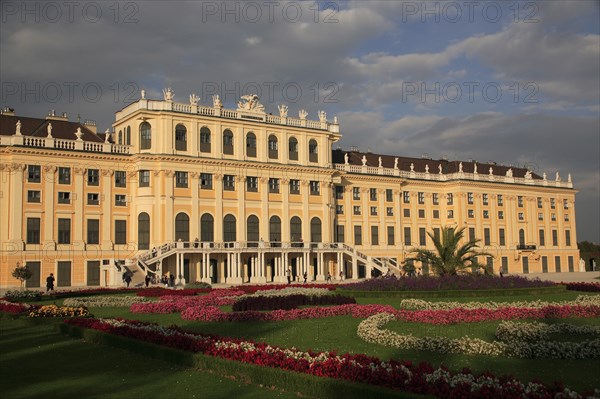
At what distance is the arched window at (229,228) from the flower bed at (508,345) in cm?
4226

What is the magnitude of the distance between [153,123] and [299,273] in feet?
63.0

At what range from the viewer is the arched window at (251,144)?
6175 centimetres

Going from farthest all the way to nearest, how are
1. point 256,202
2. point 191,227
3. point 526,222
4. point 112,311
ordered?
1. point 526,222
2. point 256,202
3. point 191,227
4. point 112,311

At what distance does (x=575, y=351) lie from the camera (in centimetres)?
1465

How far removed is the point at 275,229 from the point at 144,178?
1322 centimetres

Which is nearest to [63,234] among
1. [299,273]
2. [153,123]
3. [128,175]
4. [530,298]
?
[128,175]

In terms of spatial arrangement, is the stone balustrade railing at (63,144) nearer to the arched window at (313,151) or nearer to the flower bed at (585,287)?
the arched window at (313,151)

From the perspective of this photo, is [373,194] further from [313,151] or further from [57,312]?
[57,312]

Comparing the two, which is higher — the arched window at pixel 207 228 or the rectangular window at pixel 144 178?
the rectangular window at pixel 144 178

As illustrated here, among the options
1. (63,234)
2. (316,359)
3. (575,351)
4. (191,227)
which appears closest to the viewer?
(316,359)

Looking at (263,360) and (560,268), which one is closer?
(263,360)

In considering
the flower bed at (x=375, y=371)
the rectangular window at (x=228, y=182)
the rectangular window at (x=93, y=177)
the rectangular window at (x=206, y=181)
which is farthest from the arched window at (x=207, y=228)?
the flower bed at (x=375, y=371)

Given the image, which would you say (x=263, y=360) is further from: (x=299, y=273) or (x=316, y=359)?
(x=299, y=273)

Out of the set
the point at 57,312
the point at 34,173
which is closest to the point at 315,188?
the point at 34,173
